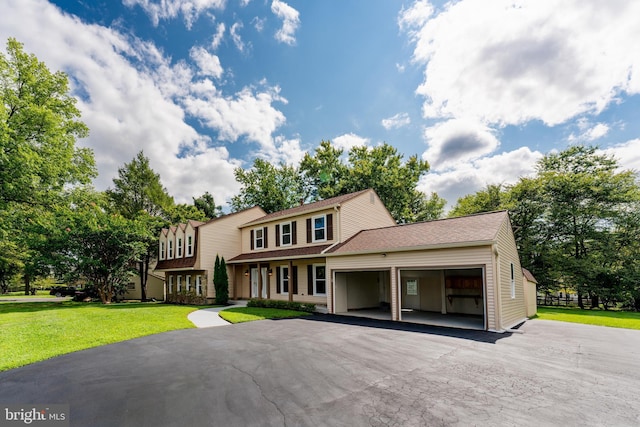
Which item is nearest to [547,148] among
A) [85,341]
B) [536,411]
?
[536,411]

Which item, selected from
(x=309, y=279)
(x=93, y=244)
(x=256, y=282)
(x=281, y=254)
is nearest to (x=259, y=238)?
(x=256, y=282)

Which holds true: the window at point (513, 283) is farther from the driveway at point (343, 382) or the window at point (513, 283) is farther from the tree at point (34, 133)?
the tree at point (34, 133)

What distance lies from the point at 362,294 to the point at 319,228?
172 inches

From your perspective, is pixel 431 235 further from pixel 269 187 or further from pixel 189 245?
pixel 269 187

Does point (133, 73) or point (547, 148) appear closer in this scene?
point (133, 73)

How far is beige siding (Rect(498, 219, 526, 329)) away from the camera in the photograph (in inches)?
404

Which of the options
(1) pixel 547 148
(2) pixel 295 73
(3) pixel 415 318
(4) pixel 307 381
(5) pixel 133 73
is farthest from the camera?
(1) pixel 547 148

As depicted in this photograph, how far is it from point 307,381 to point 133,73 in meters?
15.1

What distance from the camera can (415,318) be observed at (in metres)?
12.4

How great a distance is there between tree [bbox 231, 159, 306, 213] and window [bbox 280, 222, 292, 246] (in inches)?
616

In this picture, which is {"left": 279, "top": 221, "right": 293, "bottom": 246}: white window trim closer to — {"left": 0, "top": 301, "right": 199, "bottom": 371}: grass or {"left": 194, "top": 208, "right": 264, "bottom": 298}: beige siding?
{"left": 194, "top": 208, "right": 264, "bottom": 298}: beige siding

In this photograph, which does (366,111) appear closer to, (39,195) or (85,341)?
(85,341)

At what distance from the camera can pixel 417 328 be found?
1029cm

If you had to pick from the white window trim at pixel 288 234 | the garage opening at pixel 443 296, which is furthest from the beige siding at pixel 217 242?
A: the garage opening at pixel 443 296
